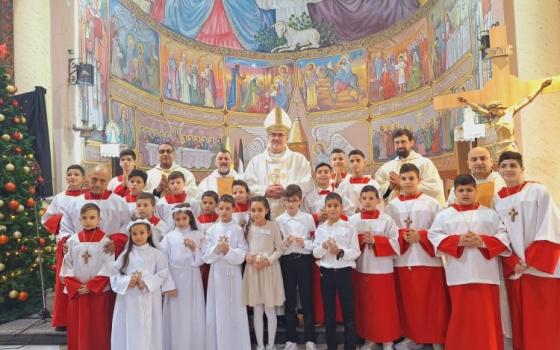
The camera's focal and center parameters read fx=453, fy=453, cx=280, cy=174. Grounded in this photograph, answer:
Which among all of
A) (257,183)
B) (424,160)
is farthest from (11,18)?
(424,160)

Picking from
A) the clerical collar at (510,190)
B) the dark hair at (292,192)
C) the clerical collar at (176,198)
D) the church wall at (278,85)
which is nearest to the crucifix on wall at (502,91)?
the clerical collar at (510,190)

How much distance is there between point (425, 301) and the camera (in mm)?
4316

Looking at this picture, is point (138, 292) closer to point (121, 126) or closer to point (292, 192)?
point (292, 192)

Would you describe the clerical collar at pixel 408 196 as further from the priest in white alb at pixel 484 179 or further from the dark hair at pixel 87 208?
the dark hair at pixel 87 208

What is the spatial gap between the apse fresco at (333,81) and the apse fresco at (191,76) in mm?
2971

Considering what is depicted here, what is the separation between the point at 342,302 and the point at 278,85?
42.2ft

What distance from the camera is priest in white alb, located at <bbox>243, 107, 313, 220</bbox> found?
18.4 feet

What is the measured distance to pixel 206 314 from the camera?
4473 millimetres

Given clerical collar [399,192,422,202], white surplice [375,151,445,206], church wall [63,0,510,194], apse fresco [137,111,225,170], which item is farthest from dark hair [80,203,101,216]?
apse fresco [137,111,225,170]

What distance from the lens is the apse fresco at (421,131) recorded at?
467 inches

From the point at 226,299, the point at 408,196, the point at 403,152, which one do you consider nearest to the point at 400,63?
the point at 403,152

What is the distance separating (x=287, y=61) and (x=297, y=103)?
1577mm

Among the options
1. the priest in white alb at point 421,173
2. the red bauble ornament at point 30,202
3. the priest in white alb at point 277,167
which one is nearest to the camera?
the priest in white alb at point 421,173

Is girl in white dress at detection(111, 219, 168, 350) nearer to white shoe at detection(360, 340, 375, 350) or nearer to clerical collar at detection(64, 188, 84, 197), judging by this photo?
clerical collar at detection(64, 188, 84, 197)
